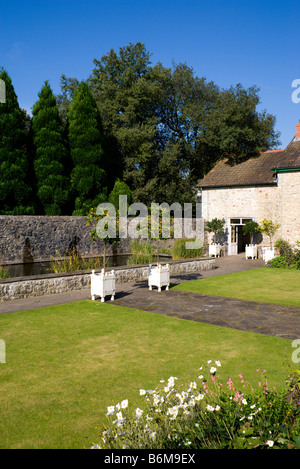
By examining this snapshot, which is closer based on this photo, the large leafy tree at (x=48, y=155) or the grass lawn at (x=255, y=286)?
the grass lawn at (x=255, y=286)

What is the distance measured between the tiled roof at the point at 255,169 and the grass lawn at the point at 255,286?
8.56 metres

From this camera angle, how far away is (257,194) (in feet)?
83.4

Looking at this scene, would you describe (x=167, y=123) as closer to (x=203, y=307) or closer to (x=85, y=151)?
(x=85, y=151)

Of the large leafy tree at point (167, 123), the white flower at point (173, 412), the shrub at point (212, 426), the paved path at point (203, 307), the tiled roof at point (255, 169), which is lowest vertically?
the paved path at point (203, 307)

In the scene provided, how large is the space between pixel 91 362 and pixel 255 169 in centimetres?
2259

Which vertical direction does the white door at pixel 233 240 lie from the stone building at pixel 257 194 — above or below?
below

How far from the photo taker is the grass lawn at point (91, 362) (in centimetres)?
465

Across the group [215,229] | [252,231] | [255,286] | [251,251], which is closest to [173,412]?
[255,286]

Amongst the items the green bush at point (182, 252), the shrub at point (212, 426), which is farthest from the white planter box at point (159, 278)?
the shrub at point (212, 426)

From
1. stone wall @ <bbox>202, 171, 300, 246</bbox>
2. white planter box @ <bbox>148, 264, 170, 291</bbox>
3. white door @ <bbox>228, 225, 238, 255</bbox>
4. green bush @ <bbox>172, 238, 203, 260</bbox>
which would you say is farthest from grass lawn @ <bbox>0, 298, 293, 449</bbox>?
white door @ <bbox>228, 225, 238, 255</bbox>

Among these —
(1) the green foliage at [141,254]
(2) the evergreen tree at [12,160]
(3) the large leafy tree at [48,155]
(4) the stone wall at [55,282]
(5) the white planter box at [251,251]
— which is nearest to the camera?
(4) the stone wall at [55,282]

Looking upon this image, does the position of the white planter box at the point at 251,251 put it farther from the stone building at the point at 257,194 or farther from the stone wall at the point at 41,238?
the stone wall at the point at 41,238

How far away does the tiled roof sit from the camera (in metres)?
23.8
